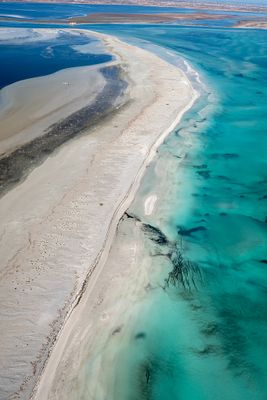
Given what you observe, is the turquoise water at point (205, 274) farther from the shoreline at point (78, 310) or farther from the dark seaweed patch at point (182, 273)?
the shoreline at point (78, 310)

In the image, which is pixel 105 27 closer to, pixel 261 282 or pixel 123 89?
pixel 123 89

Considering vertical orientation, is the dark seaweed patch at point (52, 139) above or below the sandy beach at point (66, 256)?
above

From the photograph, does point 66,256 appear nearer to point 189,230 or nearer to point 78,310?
point 78,310

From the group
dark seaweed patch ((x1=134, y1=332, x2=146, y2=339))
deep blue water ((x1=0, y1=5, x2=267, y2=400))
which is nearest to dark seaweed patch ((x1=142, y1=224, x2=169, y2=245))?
deep blue water ((x1=0, y1=5, x2=267, y2=400))

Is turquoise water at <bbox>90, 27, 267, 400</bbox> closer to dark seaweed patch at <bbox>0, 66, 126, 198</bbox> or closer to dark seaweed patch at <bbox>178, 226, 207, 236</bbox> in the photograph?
dark seaweed patch at <bbox>178, 226, 207, 236</bbox>

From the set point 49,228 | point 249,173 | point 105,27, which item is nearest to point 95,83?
point 249,173

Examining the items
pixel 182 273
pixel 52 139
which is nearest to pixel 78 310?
pixel 182 273

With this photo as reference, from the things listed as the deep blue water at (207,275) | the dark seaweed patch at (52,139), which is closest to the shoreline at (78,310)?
the deep blue water at (207,275)
